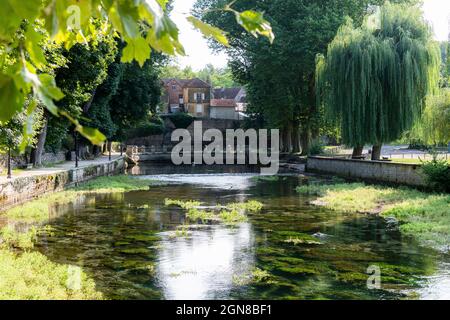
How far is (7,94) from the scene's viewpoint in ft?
6.84

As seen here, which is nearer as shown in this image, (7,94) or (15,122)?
(7,94)

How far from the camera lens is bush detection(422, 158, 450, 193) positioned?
2289 cm

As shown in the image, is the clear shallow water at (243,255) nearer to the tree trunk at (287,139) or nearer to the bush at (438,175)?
the bush at (438,175)

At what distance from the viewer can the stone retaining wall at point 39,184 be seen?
1981cm

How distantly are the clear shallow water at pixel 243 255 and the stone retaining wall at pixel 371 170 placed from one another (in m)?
7.22

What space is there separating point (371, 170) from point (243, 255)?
2037 centimetres

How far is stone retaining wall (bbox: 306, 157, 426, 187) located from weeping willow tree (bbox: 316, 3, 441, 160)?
155 centimetres

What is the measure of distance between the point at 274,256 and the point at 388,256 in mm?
2787

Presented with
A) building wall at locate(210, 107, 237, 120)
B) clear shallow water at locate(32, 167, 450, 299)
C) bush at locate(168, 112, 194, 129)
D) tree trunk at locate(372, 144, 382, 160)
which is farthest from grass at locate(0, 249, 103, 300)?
building wall at locate(210, 107, 237, 120)

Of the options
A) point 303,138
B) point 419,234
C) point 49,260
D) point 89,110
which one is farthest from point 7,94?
point 303,138

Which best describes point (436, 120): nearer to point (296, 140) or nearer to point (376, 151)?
point (376, 151)

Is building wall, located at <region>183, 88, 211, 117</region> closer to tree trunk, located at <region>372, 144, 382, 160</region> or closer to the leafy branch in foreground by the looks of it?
tree trunk, located at <region>372, 144, 382, 160</region>
